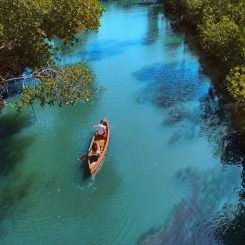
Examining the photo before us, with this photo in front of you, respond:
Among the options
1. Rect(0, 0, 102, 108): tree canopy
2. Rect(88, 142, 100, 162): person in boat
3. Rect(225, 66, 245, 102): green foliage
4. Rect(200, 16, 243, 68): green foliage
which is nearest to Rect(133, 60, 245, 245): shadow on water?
Rect(200, 16, 243, 68): green foliage

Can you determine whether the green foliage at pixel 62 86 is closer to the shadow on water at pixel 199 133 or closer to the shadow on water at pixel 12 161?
the shadow on water at pixel 12 161

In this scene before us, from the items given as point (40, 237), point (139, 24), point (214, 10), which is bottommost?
point (139, 24)

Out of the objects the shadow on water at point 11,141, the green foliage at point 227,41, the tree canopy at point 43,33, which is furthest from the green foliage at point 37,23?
the green foliage at point 227,41

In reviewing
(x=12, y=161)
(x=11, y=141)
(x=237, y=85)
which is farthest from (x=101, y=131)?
(x=237, y=85)

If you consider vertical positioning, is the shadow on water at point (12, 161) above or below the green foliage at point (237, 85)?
below

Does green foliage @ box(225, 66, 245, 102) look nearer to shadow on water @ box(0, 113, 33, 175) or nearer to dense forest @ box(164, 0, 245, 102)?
dense forest @ box(164, 0, 245, 102)

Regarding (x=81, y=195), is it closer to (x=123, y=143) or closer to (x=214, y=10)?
(x=123, y=143)

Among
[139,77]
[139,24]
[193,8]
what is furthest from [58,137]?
[139,24]
